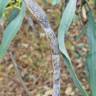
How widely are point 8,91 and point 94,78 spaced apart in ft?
6.48

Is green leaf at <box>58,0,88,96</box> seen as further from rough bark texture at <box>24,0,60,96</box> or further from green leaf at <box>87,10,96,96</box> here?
green leaf at <box>87,10,96,96</box>

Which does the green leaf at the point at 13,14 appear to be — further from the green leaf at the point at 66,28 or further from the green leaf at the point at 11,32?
the green leaf at the point at 66,28

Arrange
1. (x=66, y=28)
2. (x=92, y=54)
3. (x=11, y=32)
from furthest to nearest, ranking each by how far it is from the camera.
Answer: (x=92, y=54), (x=11, y=32), (x=66, y=28)

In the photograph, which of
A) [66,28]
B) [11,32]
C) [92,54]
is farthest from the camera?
[92,54]

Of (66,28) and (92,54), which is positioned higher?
(66,28)

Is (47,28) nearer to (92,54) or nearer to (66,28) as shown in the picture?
(66,28)

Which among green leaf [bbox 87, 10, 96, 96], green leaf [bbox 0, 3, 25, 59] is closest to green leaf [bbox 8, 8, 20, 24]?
green leaf [bbox 0, 3, 25, 59]

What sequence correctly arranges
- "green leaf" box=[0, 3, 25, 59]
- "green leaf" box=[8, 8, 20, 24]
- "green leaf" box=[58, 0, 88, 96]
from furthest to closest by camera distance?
1. "green leaf" box=[8, 8, 20, 24]
2. "green leaf" box=[0, 3, 25, 59]
3. "green leaf" box=[58, 0, 88, 96]

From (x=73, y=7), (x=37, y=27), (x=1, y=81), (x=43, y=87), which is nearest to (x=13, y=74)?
(x=1, y=81)

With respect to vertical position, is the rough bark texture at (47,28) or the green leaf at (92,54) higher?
the rough bark texture at (47,28)

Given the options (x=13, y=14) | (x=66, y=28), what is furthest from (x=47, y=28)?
(x=13, y=14)

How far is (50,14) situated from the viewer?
11.5 feet

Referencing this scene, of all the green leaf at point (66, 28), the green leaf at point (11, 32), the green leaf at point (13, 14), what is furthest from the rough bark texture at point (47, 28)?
the green leaf at point (13, 14)

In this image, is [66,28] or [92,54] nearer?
[66,28]
